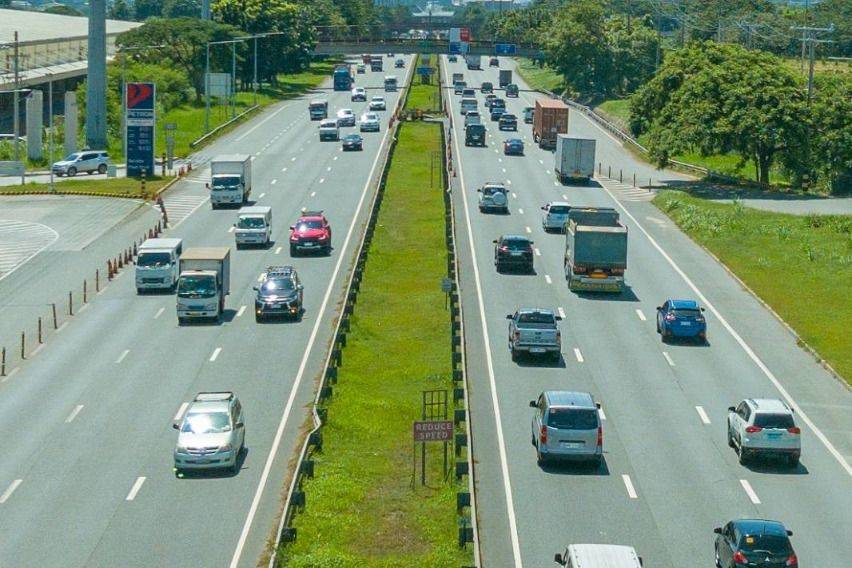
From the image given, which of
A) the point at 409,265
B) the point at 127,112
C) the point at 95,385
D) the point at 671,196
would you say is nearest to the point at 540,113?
the point at 671,196

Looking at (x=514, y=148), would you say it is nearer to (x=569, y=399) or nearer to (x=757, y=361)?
(x=757, y=361)

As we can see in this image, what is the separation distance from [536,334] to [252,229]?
91.1 feet

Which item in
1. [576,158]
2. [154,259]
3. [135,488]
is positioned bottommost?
[135,488]

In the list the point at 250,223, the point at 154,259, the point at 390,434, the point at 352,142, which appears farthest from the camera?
the point at 352,142

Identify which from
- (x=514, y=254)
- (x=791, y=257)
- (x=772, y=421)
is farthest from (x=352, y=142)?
(x=772, y=421)

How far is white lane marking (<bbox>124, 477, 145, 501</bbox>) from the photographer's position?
3792 centimetres

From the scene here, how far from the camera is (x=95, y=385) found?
50.4m

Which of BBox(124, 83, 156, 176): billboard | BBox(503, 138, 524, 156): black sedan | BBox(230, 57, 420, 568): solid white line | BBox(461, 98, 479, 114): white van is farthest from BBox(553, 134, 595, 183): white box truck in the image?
BBox(461, 98, 479, 114): white van

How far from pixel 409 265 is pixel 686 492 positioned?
3522cm

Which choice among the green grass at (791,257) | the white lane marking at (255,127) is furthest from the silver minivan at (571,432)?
the white lane marking at (255,127)

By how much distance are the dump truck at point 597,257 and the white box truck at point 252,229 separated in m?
18.1

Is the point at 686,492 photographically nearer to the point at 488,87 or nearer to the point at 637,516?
the point at 637,516

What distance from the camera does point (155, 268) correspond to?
65.8 m

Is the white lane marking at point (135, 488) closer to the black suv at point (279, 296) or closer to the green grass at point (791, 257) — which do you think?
the black suv at point (279, 296)
